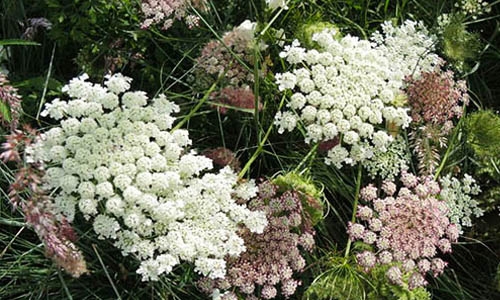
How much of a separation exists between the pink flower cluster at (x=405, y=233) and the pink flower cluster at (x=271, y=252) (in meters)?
0.26

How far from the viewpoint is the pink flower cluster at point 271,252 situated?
10.2 ft

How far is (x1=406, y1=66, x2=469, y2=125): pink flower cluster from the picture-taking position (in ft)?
11.5

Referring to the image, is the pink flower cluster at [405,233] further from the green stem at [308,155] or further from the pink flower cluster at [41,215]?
the pink flower cluster at [41,215]

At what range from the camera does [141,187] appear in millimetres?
2902

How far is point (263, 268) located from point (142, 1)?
1.62 metres

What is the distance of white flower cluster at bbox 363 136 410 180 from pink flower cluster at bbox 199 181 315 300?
1.54 feet

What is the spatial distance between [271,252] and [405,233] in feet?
1.93

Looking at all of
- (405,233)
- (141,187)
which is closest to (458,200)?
(405,233)

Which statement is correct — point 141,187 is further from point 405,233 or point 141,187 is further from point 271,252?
point 405,233

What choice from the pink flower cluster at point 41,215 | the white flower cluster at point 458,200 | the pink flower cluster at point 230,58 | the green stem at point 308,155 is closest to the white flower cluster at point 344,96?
the green stem at point 308,155

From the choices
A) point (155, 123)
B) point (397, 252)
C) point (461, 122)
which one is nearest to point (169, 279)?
point (155, 123)

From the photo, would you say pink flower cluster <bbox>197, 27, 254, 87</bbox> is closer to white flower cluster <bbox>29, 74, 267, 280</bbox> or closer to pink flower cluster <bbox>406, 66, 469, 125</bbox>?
white flower cluster <bbox>29, 74, 267, 280</bbox>

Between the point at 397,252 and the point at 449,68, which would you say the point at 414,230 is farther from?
the point at 449,68

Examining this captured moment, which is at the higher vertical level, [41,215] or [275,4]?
[275,4]
